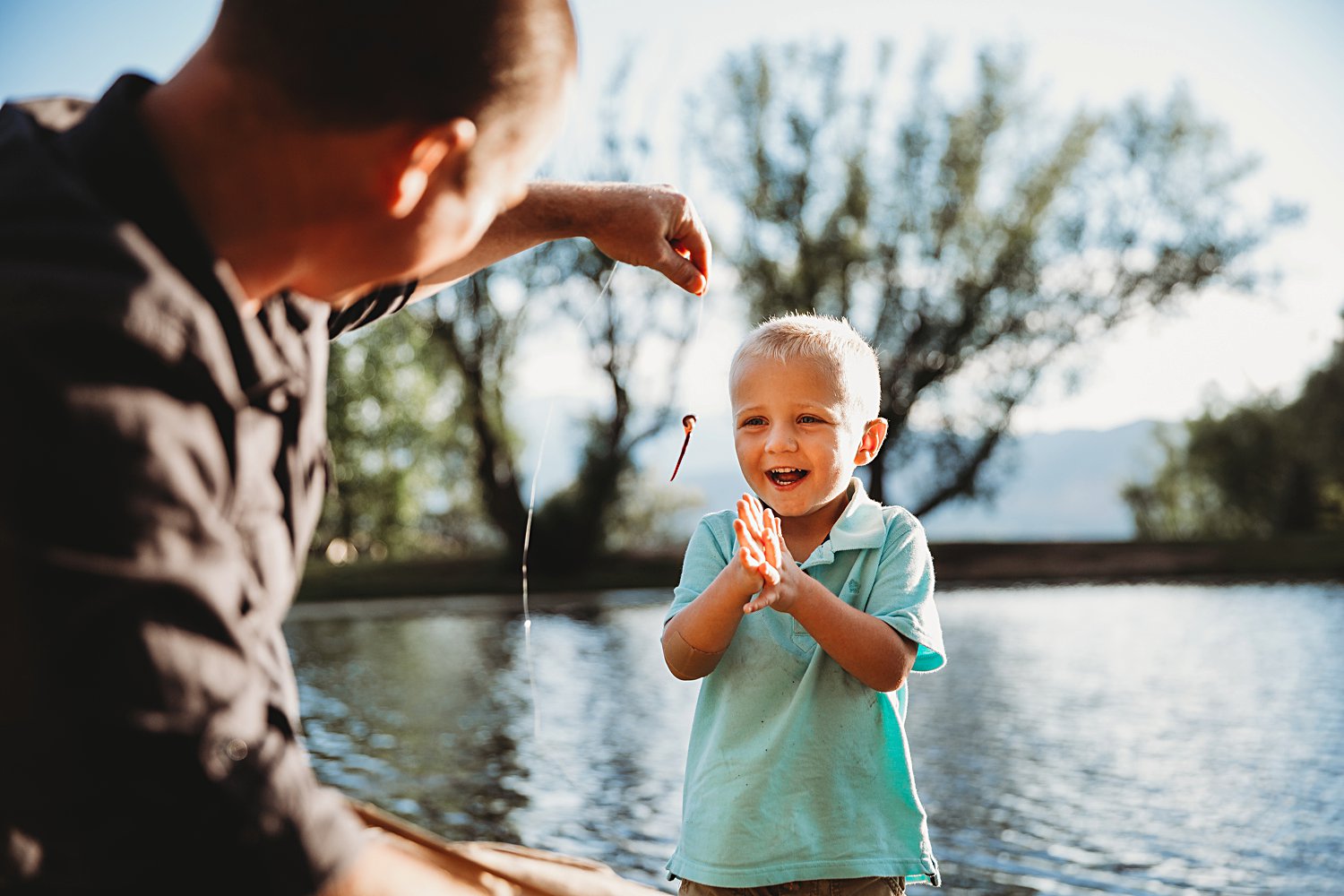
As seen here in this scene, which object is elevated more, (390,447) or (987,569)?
(390,447)

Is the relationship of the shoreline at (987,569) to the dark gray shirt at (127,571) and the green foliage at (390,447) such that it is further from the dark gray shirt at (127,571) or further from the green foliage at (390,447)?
the dark gray shirt at (127,571)

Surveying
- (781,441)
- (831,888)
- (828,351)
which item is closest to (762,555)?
(781,441)

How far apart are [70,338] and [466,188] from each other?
1.22 ft

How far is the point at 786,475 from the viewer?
2475mm

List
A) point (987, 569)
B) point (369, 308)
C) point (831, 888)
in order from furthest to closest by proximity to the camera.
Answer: point (987, 569) < point (831, 888) < point (369, 308)

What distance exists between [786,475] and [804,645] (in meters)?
0.33

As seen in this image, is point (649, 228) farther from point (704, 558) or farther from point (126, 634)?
point (126, 634)

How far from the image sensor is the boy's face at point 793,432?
7.92 feet

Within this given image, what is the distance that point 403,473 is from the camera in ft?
136

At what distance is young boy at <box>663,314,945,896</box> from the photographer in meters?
2.23

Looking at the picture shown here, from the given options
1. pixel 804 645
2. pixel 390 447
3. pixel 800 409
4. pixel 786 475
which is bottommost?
pixel 390 447

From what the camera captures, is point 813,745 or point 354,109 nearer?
point 354,109

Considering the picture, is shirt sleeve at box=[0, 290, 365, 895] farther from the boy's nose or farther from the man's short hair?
the boy's nose

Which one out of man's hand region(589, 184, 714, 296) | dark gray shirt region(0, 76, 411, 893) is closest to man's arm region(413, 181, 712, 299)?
man's hand region(589, 184, 714, 296)
